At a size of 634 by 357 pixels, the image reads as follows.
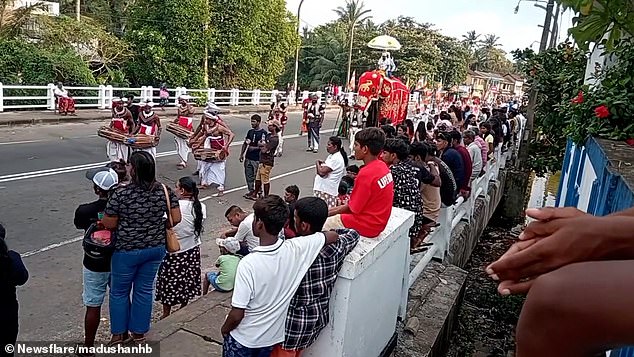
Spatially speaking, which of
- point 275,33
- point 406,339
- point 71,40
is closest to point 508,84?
point 275,33

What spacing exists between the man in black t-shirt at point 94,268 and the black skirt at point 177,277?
1.99 feet

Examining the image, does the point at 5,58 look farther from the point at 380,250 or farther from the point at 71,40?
the point at 380,250

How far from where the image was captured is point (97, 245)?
382 centimetres

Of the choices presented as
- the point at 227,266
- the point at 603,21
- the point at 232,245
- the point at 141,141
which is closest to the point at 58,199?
the point at 141,141

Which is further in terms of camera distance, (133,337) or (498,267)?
(133,337)

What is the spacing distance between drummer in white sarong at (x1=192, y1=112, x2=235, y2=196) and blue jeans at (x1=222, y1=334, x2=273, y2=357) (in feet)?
23.8

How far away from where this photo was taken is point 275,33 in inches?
1280

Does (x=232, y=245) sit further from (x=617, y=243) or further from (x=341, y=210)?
(x=617, y=243)

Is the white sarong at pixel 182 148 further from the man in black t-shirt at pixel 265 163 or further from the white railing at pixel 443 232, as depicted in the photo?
the white railing at pixel 443 232

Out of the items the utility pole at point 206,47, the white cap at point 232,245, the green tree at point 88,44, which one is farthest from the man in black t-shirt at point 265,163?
the utility pole at point 206,47

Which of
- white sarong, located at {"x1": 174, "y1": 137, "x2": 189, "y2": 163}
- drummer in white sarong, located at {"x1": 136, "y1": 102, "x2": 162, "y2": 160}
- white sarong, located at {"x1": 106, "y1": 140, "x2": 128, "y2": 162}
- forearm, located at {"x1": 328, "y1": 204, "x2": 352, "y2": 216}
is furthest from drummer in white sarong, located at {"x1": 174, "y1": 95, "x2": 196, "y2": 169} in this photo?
forearm, located at {"x1": 328, "y1": 204, "x2": 352, "y2": 216}

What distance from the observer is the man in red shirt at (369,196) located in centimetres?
Result: 354

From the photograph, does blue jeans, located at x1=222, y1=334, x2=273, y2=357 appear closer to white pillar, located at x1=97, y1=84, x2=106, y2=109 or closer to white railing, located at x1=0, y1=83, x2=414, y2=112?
white railing, located at x1=0, y1=83, x2=414, y2=112

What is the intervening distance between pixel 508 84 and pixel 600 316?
91.8 meters
